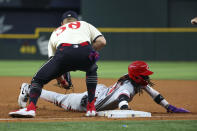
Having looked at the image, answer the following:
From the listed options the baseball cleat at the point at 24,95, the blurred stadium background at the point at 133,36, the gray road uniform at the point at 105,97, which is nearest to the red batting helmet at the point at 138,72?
the gray road uniform at the point at 105,97

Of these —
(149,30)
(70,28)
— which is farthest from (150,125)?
(149,30)

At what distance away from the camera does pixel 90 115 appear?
544cm

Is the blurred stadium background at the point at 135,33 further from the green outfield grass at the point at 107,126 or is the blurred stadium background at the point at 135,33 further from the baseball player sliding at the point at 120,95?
the green outfield grass at the point at 107,126

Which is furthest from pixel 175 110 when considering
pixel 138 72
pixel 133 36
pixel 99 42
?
pixel 133 36

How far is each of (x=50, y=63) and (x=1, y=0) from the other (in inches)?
848

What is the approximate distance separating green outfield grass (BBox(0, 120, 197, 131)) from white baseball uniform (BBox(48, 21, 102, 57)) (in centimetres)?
111

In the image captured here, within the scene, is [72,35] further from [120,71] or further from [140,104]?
[120,71]

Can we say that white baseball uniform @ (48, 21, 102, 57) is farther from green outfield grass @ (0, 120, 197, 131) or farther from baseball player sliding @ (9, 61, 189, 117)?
green outfield grass @ (0, 120, 197, 131)

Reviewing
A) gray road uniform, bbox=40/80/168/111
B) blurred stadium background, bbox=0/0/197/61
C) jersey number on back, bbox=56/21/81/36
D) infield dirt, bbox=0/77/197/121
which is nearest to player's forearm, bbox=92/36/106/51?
jersey number on back, bbox=56/21/81/36

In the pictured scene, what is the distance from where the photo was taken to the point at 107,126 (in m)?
4.59

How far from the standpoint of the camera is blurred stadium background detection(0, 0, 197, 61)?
2034 cm

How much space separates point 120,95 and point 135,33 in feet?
50.9

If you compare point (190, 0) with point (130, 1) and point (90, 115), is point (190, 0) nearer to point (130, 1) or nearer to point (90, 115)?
point (130, 1)

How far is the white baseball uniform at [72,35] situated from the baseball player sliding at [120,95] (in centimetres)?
64
